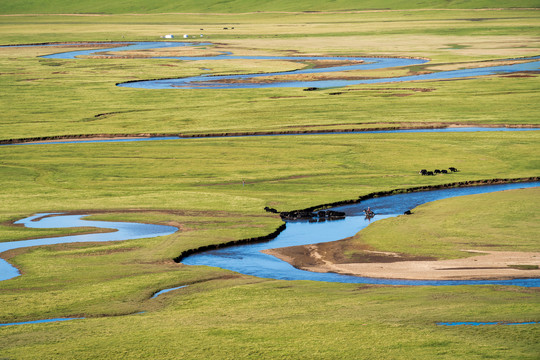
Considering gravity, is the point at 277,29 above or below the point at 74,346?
above

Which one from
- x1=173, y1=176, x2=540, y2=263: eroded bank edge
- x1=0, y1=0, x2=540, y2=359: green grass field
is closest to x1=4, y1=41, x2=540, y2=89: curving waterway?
x1=0, y1=0, x2=540, y2=359: green grass field

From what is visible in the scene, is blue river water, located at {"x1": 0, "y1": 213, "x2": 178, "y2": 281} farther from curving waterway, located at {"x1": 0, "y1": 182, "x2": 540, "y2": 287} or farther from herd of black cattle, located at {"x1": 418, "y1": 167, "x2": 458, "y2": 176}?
herd of black cattle, located at {"x1": 418, "y1": 167, "x2": 458, "y2": 176}

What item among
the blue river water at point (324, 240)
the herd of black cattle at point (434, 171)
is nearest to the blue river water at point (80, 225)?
the blue river water at point (324, 240)

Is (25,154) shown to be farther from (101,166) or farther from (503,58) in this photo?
(503,58)

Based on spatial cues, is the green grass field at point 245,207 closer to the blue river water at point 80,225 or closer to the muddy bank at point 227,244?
the muddy bank at point 227,244

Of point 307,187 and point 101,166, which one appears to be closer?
point 307,187

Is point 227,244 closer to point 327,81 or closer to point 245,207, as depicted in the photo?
point 245,207

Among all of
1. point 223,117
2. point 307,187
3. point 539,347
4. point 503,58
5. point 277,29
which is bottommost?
point 539,347

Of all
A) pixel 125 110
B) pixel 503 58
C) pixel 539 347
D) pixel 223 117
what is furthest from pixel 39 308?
pixel 503 58
